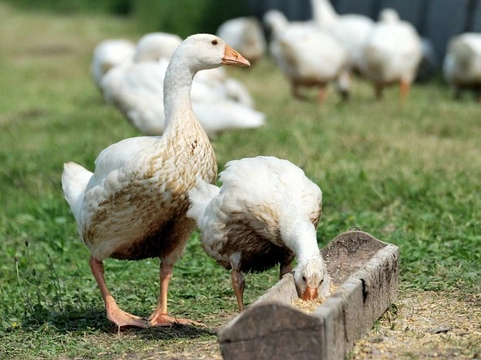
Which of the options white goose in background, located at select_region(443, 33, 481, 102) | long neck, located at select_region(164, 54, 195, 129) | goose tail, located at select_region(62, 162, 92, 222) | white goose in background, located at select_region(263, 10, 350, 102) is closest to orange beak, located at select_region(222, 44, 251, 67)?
long neck, located at select_region(164, 54, 195, 129)

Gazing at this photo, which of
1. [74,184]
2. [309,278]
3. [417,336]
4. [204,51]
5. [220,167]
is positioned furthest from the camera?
[220,167]

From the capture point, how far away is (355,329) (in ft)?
13.3

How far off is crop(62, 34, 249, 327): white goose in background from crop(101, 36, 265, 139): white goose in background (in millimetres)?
3055

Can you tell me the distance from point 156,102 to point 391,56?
5.17 meters

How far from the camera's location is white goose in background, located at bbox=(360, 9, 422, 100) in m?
12.6

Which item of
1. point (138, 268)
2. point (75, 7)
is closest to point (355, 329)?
point (138, 268)

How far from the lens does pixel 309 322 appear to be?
11.6 ft

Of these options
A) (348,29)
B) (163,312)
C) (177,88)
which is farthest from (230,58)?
(348,29)

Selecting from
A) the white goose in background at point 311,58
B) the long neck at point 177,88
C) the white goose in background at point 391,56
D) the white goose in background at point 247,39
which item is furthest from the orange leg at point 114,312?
the white goose in background at point 247,39

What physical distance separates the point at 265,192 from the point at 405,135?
555 centimetres

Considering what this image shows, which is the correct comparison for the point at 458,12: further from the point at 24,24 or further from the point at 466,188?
the point at 24,24

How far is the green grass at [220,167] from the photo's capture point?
17.0ft

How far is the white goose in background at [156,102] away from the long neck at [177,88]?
3055 millimetres

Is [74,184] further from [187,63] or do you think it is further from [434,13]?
[434,13]
